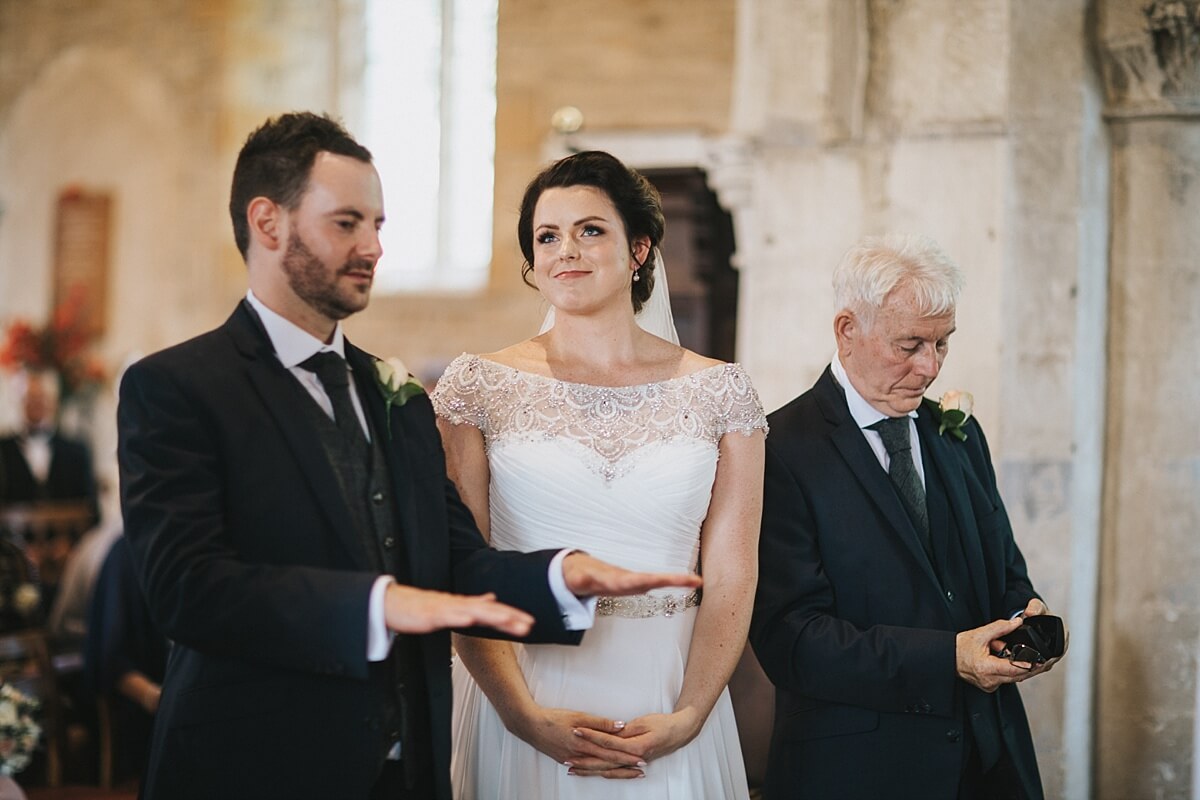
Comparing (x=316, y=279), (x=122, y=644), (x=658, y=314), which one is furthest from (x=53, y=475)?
(x=316, y=279)

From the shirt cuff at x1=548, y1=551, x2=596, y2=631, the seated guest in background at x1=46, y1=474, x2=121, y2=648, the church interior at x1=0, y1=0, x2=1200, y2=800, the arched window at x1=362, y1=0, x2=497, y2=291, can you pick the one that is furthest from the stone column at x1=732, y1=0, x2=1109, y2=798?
the arched window at x1=362, y1=0, x2=497, y2=291

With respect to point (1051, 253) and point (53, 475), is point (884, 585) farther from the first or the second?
point (53, 475)

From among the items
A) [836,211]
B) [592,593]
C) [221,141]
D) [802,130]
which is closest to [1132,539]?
[836,211]

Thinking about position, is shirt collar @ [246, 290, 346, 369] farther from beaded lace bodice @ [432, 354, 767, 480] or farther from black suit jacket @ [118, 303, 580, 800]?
beaded lace bodice @ [432, 354, 767, 480]

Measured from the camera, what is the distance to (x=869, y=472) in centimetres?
269

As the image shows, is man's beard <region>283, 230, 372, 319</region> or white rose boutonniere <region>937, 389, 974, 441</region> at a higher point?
man's beard <region>283, 230, 372, 319</region>

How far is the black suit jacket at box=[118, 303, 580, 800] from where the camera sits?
193cm

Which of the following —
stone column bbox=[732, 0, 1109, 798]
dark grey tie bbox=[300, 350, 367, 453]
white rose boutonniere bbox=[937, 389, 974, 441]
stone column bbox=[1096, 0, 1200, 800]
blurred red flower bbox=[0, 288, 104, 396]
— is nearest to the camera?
dark grey tie bbox=[300, 350, 367, 453]

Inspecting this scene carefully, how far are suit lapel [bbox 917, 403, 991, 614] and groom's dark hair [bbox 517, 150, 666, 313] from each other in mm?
768

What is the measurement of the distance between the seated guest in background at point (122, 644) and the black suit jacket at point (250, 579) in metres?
3.06

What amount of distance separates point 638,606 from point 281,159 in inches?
47.7

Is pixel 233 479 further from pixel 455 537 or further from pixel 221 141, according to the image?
pixel 221 141

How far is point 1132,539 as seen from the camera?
4.10 meters

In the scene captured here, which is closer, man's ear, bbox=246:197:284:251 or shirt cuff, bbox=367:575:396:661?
shirt cuff, bbox=367:575:396:661
